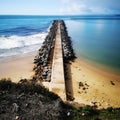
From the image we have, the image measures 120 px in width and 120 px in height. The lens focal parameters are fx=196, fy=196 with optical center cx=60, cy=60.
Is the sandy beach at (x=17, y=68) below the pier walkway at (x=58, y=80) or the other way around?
below

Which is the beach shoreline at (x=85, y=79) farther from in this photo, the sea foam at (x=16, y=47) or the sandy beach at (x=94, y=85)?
the sea foam at (x=16, y=47)

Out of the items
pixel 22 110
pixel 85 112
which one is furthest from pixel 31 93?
pixel 85 112

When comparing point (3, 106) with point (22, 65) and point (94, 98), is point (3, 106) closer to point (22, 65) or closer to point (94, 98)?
point (94, 98)

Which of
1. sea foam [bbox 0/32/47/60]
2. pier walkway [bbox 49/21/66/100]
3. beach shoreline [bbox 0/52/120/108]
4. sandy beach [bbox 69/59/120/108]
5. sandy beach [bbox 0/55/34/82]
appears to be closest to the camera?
pier walkway [bbox 49/21/66/100]

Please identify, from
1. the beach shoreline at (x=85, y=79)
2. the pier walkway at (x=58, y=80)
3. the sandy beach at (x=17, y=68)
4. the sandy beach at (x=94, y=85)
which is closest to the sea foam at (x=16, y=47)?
the sandy beach at (x=17, y=68)

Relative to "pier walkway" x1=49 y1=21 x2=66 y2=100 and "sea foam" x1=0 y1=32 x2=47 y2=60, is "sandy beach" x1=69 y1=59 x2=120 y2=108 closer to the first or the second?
"pier walkway" x1=49 y1=21 x2=66 y2=100

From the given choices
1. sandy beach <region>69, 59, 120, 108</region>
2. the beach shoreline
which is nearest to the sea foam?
the beach shoreline
